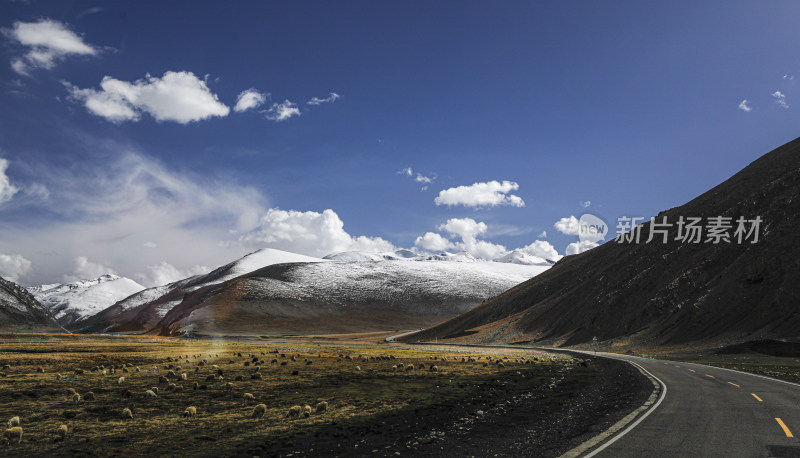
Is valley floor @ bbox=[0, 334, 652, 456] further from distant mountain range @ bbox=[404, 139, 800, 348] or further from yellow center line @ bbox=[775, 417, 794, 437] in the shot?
distant mountain range @ bbox=[404, 139, 800, 348]

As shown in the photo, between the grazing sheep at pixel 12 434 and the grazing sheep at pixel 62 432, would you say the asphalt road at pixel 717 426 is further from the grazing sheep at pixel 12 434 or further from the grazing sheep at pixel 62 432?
the grazing sheep at pixel 12 434

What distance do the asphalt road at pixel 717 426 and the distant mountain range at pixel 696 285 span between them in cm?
5055

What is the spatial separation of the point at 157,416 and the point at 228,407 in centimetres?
282

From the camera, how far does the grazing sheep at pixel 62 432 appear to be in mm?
14897

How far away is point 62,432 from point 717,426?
21067 mm

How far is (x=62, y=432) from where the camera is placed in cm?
1523

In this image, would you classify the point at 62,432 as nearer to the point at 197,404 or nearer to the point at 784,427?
the point at 197,404

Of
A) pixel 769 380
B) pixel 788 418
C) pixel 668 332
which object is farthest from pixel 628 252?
pixel 788 418

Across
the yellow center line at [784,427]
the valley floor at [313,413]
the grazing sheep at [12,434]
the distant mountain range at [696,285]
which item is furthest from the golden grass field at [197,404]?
the distant mountain range at [696,285]

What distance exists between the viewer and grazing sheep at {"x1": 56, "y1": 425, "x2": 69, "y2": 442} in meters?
14.9

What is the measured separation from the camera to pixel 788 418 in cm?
1584

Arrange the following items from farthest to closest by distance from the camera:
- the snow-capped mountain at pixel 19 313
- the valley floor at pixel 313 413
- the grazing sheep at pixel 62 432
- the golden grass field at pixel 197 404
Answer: the snow-capped mountain at pixel 19 313 < the grazing sheep at pixel 62 432 < the golden grass field at pixel 197 404 < the valley floor at pixel 313 413

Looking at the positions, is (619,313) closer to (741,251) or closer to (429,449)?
(741,251)

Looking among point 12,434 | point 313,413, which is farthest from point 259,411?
point 12,434
